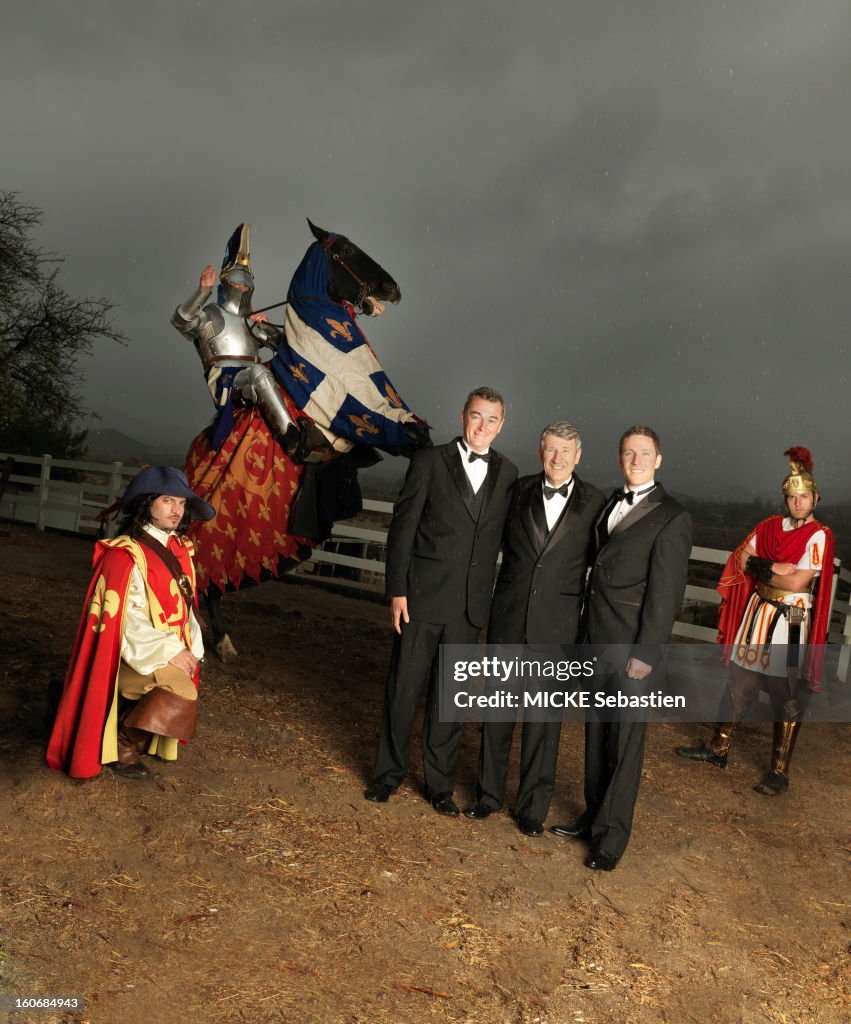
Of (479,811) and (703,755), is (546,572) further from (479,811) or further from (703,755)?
(703,755)

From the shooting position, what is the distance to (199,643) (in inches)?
149

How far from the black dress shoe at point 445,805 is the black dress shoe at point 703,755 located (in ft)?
5.90

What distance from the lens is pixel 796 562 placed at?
15.1 ft

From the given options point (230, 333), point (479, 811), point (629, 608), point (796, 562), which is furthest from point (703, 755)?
point (230, 333)

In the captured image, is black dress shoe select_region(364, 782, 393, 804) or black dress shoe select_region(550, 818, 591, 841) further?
black dress shoe select_region(364, 782, 393, 804)

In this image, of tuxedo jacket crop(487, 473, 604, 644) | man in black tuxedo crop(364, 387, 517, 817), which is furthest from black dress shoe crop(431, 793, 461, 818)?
tuxedo jacket crop(487, 473, 604, 644)

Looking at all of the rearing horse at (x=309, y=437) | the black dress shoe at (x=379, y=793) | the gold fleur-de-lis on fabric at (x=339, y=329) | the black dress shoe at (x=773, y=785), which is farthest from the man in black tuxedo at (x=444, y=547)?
the black dress shoe at (x=773, y=785)

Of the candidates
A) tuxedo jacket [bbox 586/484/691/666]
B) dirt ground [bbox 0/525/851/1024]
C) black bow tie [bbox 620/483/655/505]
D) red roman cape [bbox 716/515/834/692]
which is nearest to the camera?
dirt ground [bbox 0/525/851/1024]

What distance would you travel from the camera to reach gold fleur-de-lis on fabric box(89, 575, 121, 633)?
3486mm

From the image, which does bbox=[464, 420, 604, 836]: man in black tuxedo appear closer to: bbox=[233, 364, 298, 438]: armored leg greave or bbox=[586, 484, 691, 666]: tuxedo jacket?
bbox=[586, 484, 691, 666]: tuxedo jacket

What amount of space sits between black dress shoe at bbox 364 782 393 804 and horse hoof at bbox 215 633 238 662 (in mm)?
2321

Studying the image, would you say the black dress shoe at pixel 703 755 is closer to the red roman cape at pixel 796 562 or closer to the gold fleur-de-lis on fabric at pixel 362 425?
the red roman cape at pixel 796 562

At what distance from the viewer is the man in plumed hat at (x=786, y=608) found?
456 cm

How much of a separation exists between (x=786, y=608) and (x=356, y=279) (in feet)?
9.33
